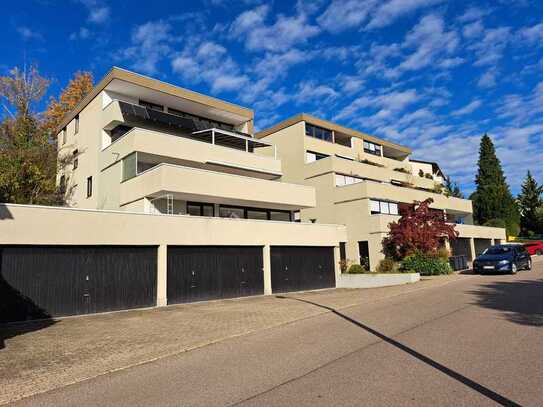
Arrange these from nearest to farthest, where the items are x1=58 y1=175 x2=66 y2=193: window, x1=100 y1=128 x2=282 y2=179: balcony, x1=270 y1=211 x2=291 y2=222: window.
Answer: x1=100 y1=128 x2=282 y2=179: balcony → x1=270 y1=211 x2=291 y2=222: window → x1=58 y1=175 x2=66 y2=193: window

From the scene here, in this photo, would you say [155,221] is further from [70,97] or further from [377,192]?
[70,97]

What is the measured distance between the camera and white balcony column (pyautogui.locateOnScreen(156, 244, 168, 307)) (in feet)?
56.1

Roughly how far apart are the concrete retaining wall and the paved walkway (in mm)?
7797

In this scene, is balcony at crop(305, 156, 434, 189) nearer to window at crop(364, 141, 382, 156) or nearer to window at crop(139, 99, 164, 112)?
window at crop(364, 141, 382, 156)

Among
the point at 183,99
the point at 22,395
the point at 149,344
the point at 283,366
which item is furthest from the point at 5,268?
the point at 183,99

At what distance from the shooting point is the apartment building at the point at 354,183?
103ft

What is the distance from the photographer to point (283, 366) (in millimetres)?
7156

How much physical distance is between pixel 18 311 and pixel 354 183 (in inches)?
924

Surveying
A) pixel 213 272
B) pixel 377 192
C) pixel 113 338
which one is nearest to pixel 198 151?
pixel 213 272

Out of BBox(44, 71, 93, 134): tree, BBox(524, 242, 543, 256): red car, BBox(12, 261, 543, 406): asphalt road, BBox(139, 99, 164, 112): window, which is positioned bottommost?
BBox(12, 261, 543, 406): asphalt road

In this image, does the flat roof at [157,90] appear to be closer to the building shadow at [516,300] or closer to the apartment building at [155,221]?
the apartment building at [155,221]

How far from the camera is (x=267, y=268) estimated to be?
71.5 feet

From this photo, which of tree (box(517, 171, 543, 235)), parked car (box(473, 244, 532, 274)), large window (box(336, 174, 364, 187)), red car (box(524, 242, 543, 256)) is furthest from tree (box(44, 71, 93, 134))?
tree (box(517, 171, 543, 235))

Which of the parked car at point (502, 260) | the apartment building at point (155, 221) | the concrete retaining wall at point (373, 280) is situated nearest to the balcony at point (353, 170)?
the apartment building at point (155, 221)
